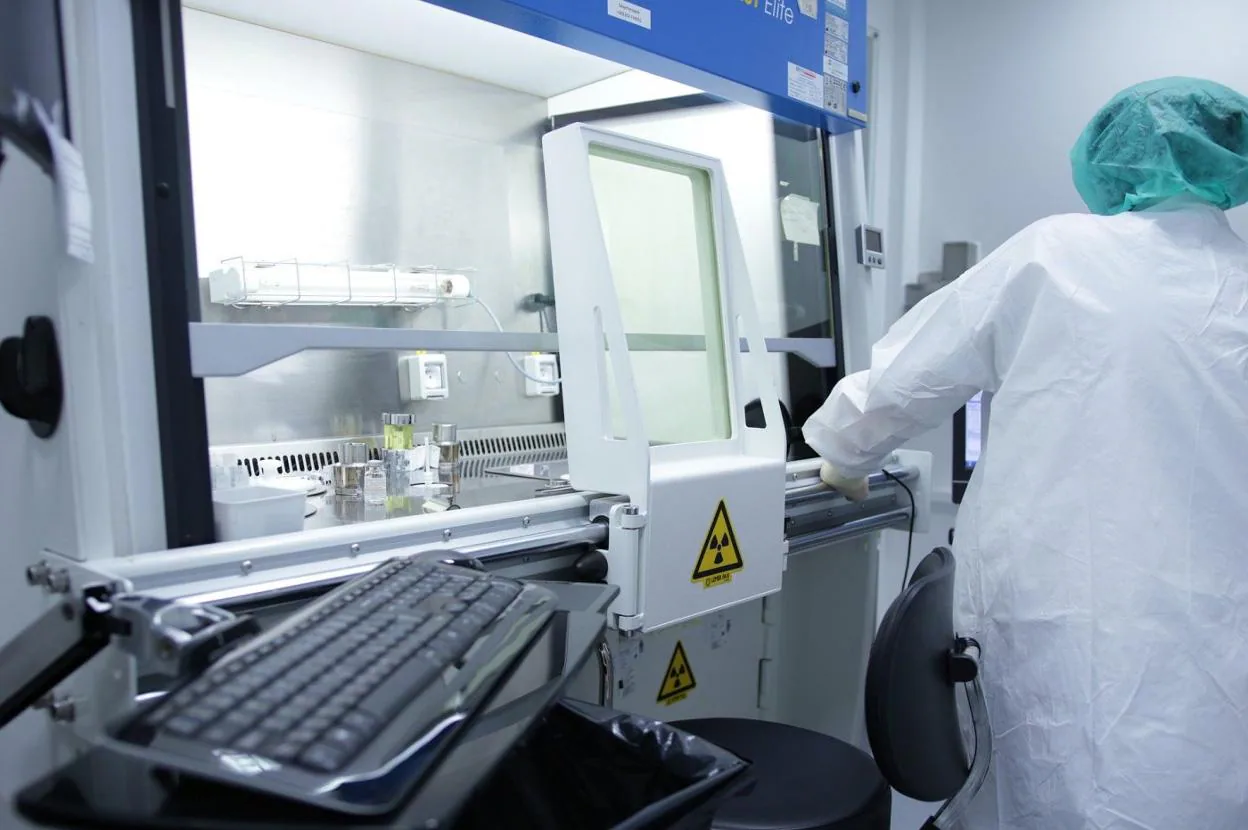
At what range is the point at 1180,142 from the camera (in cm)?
118

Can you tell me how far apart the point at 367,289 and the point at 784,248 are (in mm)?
847

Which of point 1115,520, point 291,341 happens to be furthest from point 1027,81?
point 291,341

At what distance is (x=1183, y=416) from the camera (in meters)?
1.10

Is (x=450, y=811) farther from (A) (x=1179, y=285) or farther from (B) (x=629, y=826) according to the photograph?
(A) (x=1179, y=285)

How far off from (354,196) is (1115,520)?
1.40 metres

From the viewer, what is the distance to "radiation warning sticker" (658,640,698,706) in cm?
147

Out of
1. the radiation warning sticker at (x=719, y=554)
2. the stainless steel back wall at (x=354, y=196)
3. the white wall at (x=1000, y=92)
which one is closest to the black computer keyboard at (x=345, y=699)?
the radiation warning sticker at (x=719, y=554)

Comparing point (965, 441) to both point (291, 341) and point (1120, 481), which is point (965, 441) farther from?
point (291, 341)

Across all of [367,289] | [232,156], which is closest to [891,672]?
[367,289]

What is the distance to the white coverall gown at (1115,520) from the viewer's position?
1.08 m

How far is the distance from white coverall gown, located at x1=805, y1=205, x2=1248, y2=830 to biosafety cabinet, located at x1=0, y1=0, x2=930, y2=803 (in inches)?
13.6

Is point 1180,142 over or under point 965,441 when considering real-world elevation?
over

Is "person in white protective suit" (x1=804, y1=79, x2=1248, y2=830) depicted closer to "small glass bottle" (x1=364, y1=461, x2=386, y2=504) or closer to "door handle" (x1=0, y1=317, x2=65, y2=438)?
"small glass bottle" (x1=364, y1=461, x2=386, y2=504)

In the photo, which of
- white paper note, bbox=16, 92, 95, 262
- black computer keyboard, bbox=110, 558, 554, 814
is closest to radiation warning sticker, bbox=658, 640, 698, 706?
black computer keyboard, bbox=110, 558, 554, 814
